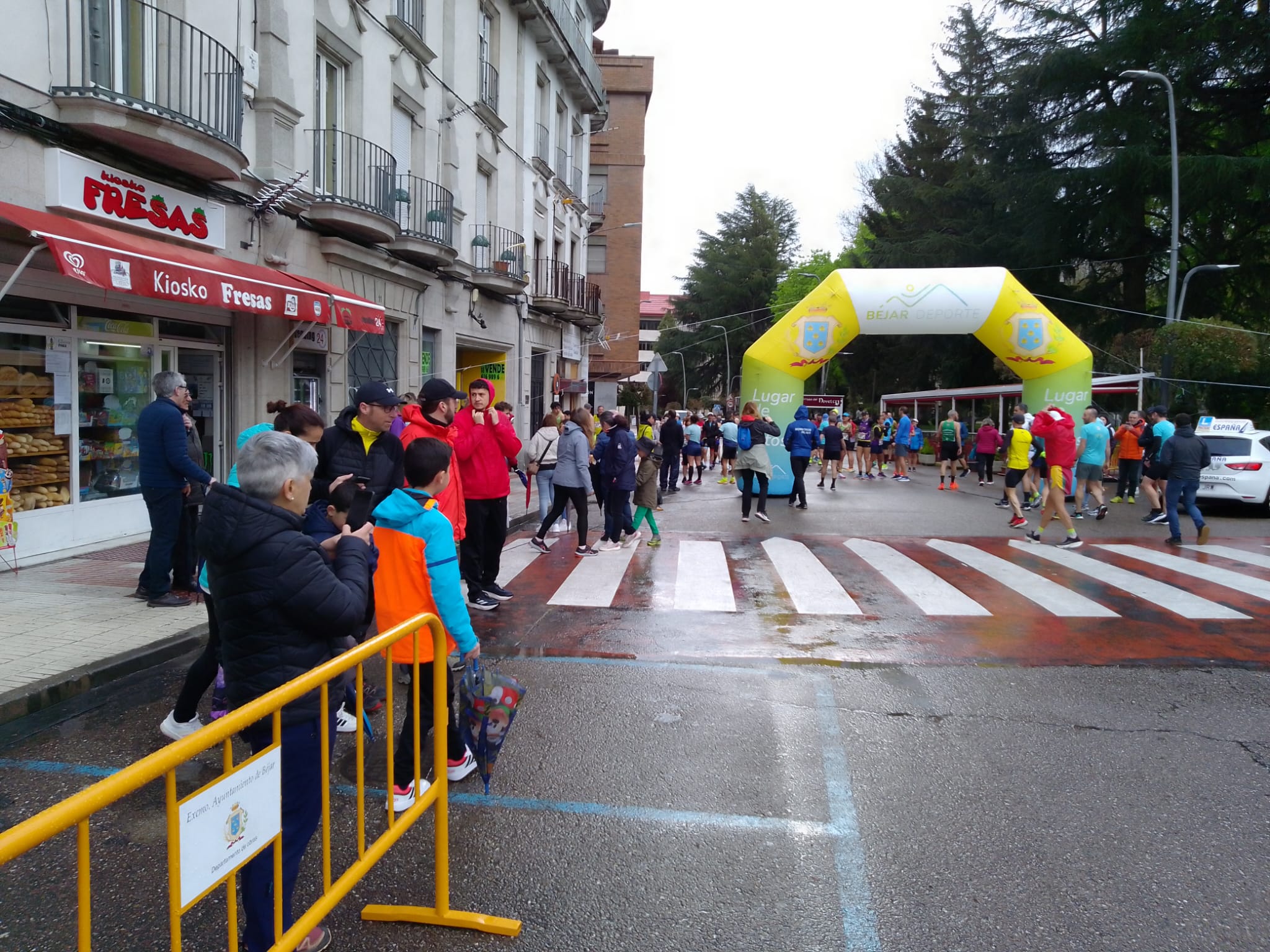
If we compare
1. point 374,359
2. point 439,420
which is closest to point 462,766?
point 439,420

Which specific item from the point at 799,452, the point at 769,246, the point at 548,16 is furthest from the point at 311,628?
the point at 769,246

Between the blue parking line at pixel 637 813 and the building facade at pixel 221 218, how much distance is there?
18.4ft

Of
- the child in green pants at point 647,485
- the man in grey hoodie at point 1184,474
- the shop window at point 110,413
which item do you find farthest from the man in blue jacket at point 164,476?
the man in grey hoodie at point 1184,474

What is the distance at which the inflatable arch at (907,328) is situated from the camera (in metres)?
17.2

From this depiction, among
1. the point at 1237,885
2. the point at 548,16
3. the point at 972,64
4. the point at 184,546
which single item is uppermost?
the point at 972,64

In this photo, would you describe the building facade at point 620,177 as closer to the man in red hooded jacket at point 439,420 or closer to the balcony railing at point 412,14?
the balcony railing at point 412,14

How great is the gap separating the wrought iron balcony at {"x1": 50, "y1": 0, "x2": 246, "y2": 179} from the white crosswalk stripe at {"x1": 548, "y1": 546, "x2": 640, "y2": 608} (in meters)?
5.88

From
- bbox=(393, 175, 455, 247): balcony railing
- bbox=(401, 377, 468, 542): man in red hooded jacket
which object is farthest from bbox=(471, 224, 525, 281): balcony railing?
bbox=(401, 377, 468, 542): man in red hooded jacket

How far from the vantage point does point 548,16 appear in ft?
73.0

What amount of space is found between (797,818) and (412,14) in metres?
16.1

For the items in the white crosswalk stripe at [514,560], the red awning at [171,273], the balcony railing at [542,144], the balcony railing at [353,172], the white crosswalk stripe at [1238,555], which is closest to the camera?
the red awning at [171,273]

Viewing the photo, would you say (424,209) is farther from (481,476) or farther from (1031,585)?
(1031,585)

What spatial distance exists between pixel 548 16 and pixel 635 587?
61.5 ft

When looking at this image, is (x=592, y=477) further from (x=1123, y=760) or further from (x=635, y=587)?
(x=1123, y=760)
